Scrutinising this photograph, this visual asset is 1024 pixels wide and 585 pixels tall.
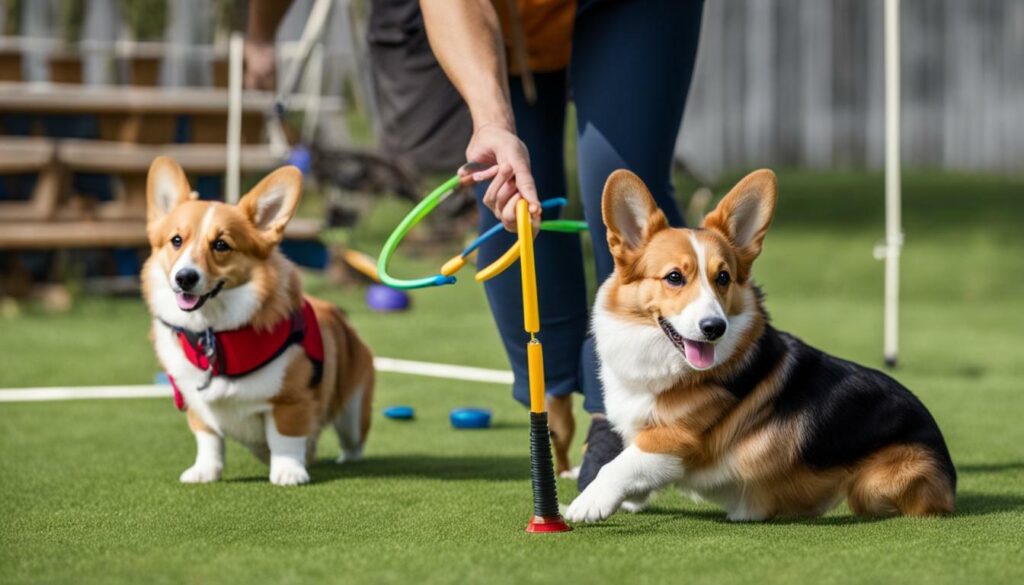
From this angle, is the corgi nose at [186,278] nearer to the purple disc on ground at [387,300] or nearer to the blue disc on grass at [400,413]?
the blue disc on grass at [400,413]

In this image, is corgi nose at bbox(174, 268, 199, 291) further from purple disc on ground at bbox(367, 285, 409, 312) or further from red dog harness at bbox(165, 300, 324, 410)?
purple disc on ground at bbox(367, 285, 409, 312)

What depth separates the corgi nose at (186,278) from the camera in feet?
10.2

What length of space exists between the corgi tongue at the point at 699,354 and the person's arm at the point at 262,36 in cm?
143

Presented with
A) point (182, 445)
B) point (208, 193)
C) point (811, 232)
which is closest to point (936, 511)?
point (182, 445)

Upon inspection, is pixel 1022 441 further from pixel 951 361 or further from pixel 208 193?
pixel 208 193

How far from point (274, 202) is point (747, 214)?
1.21 m

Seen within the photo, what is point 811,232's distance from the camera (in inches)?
404

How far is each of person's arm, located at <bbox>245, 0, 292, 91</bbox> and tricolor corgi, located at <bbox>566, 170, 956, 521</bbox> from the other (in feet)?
3.91

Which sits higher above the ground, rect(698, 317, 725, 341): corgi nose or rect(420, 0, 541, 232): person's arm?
rect(420, 0, 541, 232): person's arm

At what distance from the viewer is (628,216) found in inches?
106

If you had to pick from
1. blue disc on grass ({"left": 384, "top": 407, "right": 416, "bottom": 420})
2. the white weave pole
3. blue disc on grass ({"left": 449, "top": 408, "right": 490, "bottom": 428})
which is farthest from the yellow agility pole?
the white weave pole

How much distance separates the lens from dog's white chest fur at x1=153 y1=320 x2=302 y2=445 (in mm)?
3193

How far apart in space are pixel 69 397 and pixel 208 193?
3.35 m

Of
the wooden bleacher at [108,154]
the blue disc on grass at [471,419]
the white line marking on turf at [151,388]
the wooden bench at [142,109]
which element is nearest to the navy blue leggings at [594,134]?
the blue disc on grass at [471,419]
